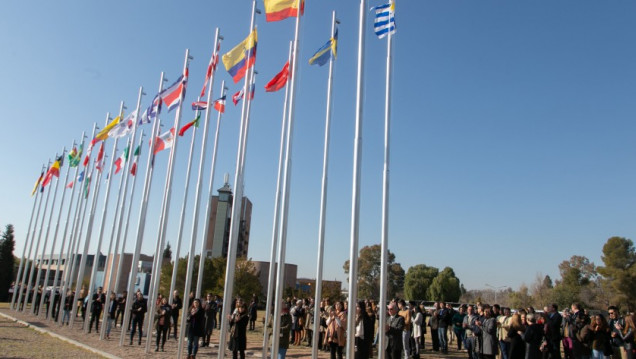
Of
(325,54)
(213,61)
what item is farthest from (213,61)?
(325,54)

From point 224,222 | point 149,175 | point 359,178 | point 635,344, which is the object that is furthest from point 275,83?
point 224,222

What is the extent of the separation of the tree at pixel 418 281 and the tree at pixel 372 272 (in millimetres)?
1648

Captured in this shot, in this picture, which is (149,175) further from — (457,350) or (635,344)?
(635,344)

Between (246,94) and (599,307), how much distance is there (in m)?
55.7

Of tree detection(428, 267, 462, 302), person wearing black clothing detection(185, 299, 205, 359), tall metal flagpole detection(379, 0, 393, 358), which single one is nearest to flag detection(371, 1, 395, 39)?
tall metal flagpole detection(379, 0, 393, 358)

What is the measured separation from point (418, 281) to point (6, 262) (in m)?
59.5

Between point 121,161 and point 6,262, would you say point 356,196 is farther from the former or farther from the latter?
point 6,262

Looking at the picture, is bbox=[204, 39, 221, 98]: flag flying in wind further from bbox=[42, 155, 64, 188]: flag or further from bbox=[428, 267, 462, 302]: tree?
bbox=[428, 267, 462, 302]: tree

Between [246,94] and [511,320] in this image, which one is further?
[246,94]

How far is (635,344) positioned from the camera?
11.4 meters

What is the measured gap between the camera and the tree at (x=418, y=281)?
7469cm

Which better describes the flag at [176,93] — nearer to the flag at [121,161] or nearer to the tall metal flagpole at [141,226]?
the tall metal flagpole at [141,226]

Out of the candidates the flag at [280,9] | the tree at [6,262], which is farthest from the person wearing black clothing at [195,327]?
the tree at [6,262]

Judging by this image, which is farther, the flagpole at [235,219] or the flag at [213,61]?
the flag at [213,61]
